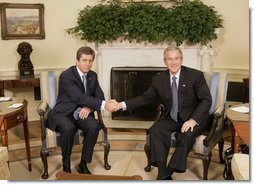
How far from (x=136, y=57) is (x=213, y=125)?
1.25 meters

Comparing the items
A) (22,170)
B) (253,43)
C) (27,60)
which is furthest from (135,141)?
(253,43)

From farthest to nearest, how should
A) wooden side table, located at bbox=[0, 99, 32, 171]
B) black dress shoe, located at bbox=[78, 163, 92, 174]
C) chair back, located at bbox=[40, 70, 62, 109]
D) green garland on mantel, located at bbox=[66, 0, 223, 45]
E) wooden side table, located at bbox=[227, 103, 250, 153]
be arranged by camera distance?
green garland on mantel, located at bbox=[66, 0, 223, 45] → chair back, located at bbox=[40, 70, 62, 109] → black dress shoe, located at bbox=[78, 163, 92, 174] → wooden side table, located at bbox=[0, 99, 32, 171] → wooden side table, located at bbox=[227, 103, 250, 153]

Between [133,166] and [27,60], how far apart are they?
1.32 meters

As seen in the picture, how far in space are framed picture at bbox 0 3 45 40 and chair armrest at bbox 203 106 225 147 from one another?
1.58 metres

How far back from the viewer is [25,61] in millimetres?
2881

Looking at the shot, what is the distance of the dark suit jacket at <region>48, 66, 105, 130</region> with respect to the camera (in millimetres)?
2125

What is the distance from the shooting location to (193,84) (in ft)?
6.61

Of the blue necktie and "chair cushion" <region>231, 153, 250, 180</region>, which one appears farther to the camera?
the blue necktie

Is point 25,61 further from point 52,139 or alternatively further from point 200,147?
point 200,147

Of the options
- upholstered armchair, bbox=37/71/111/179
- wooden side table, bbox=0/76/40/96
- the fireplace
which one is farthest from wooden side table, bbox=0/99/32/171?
the fireplace

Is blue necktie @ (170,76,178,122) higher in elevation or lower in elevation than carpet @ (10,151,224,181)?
higher

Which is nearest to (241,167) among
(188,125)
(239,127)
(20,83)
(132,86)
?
(239,127)

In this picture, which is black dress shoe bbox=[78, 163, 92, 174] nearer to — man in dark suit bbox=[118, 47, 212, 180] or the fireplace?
man in dark suit bbox=[118, 47, 212, 180]

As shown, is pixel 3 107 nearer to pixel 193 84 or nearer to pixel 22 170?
pixel 22 170
